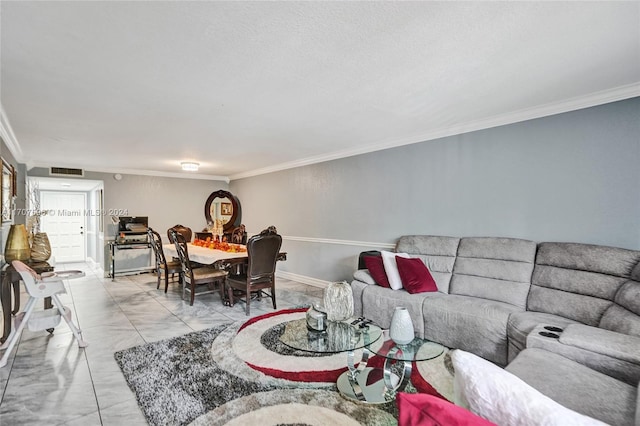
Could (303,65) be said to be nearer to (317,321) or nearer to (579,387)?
(317,321)

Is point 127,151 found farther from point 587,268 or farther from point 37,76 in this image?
point 587,268

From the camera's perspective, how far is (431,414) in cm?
66

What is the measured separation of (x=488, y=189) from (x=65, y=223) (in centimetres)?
1047

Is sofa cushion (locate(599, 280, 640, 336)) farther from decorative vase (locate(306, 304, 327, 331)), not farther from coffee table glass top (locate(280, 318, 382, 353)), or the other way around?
decorative vase (locate(306, 304, 327, 331))

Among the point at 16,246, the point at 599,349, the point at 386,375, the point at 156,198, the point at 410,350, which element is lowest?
the point at 386,375

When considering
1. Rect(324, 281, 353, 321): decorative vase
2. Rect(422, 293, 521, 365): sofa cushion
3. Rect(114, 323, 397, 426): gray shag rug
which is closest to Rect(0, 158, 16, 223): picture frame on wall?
Rect(114, 323, 397, 426): gray shag rug

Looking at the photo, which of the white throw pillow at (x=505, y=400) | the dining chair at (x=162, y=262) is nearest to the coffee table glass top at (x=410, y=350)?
the white throw pillow at (x=505, y=400)

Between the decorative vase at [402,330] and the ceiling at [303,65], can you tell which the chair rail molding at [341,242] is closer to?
the ceiling at [303,65]

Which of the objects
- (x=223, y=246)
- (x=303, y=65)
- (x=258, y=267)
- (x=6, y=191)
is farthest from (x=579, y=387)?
(x=6, y=191)

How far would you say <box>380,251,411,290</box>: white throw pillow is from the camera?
3.41m

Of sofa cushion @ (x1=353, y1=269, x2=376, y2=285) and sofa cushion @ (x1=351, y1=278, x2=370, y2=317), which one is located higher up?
sofa cushion @ (x1=353, y1=269, x2=376, y2=285)

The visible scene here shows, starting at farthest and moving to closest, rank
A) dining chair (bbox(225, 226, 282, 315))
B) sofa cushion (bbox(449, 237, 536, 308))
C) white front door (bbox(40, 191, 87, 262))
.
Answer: white front door (bbox(40, 191, 87, 262)), dining chair (bbox(225, 226, 282, 315)), sofa cushion (bbox(449, 237, 536, 308))

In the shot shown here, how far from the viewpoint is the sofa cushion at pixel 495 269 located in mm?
2912

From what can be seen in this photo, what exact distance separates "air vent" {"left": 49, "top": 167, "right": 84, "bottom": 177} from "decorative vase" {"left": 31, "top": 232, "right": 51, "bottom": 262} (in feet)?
11.0
